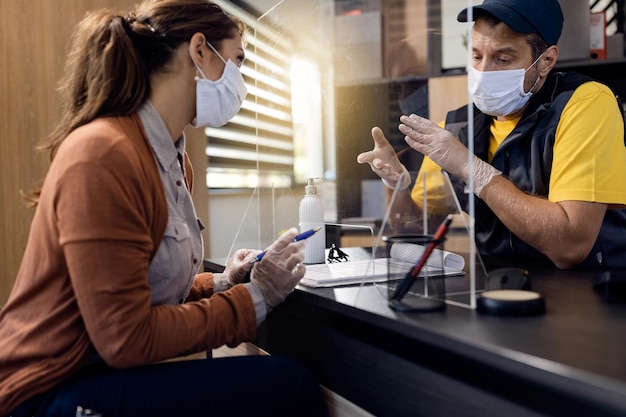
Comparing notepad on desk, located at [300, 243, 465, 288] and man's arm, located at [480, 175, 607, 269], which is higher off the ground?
man's arm, located at [480, 175, 607, 269]

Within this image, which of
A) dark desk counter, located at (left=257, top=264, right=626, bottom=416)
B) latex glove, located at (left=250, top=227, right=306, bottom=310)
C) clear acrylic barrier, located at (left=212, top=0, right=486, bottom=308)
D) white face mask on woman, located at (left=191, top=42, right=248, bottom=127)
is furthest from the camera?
clear acrylic barrier, located at (left=212, top=0, right=486, bottom=308)

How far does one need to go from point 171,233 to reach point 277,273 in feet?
0.69

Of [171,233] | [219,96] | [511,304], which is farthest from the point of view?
[219,96]

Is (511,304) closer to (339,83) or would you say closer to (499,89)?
(499,89)

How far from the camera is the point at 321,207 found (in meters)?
1.53

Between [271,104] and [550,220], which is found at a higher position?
[271,104]

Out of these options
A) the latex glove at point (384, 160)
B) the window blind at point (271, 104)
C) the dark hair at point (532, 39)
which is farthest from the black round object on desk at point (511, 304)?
the window blind at point (271, 104)

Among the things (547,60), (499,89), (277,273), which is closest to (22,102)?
(277,273)

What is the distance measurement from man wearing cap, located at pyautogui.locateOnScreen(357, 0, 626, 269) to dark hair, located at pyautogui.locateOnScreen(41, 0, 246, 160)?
55 centimetres

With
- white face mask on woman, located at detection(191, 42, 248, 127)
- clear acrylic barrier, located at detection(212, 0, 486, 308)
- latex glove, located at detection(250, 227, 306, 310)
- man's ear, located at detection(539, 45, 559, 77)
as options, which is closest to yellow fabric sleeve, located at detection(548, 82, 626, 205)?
man's ear, located at detection(539, 45, 559, 77)

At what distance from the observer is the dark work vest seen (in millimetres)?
1485

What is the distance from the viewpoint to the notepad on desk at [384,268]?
3.14ft

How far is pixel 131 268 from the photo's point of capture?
0.87 meters

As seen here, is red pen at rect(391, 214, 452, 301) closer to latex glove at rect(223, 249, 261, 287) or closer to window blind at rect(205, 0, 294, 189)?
latex glove at rect(223, 249, 261, 287)
